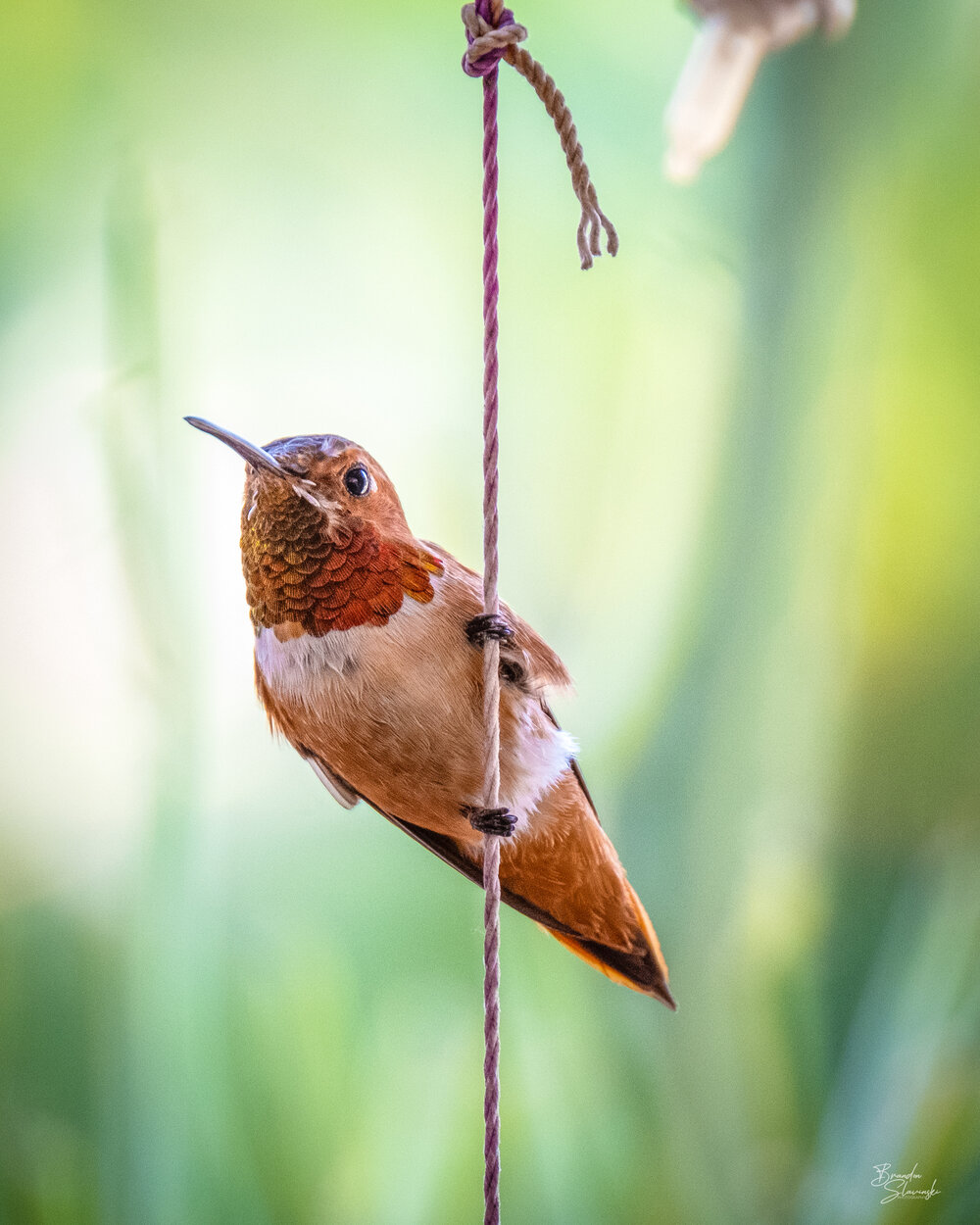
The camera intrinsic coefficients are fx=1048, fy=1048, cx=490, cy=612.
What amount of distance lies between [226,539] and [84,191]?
1.06 feet

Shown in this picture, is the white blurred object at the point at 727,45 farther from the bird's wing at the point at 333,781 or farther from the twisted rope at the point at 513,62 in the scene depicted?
the bird's wing at the point at 333,781

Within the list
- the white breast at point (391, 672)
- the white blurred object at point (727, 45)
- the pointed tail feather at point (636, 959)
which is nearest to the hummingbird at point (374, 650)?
the white breast at point (391, 672)

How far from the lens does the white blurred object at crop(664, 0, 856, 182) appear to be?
1.76ft

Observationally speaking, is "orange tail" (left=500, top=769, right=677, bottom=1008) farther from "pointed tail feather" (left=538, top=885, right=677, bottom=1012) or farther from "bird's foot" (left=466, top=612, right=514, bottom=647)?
"bird's foot" (left=466, top=612, right=514, bottom=647)

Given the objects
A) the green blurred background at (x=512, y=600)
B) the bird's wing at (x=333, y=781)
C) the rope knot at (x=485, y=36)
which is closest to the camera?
the rope knot at (x=485, y=36)

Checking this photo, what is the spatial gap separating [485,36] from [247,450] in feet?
0.77

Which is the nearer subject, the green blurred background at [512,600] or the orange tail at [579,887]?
the orange tail at [579,887]

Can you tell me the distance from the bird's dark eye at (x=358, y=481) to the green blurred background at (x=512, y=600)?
38cm

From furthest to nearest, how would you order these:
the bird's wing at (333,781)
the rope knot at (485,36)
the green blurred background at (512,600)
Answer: the green blurred background at (512,600) → the bird's wing at (333,781) → the rope knot at (485,36)

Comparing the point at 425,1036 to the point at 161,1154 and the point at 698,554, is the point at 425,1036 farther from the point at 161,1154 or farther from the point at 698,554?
the point at 698,554

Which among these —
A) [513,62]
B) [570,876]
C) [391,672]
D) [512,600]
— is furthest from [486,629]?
[512,600]

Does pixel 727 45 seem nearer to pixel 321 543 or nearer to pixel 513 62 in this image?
pixel 513 62

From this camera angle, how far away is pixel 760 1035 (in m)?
1.04

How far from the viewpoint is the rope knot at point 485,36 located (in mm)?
516
